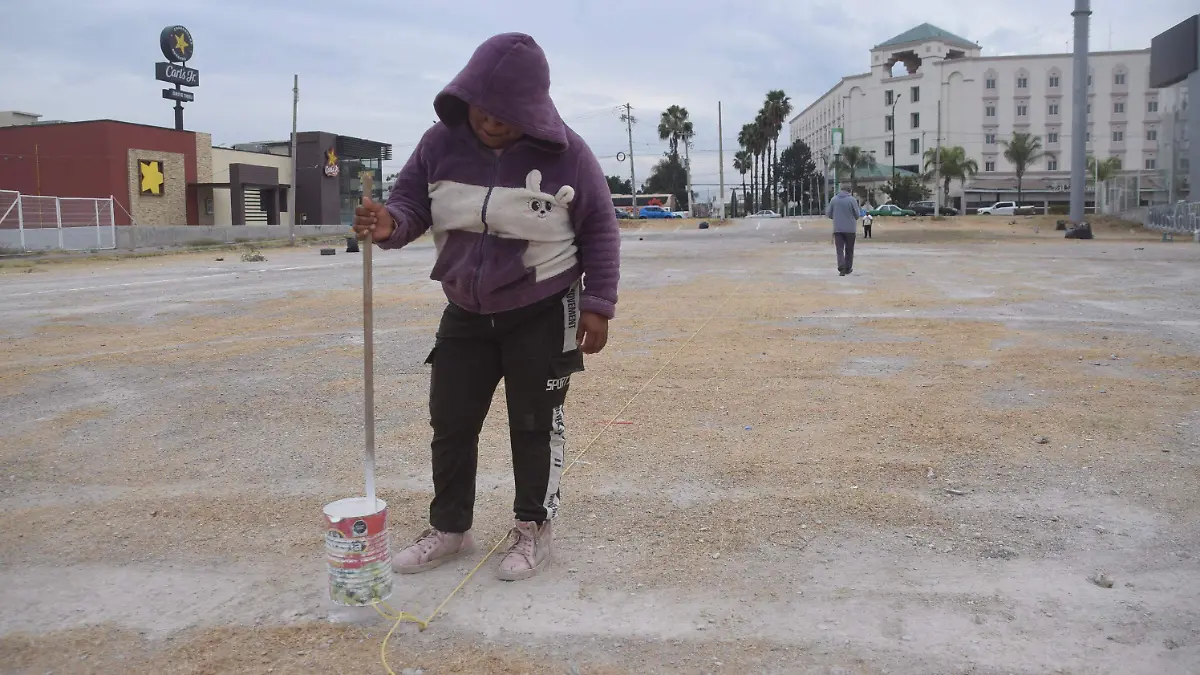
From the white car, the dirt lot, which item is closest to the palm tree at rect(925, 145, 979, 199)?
the white car

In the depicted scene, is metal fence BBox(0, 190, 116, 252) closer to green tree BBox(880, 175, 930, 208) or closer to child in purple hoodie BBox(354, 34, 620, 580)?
child in purple hoodie BBox(354, 34, 620, 580)

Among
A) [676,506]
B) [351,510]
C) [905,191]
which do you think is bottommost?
[676,506]

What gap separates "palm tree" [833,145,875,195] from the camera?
9850cm

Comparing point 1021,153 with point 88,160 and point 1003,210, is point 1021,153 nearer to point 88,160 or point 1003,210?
point 1003,210

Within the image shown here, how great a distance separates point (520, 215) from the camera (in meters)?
3.06

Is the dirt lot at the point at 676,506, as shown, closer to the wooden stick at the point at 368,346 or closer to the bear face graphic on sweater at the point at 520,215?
the wooden stick at the point at 368,346

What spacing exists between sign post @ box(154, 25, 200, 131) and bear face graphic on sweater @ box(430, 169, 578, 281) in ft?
165

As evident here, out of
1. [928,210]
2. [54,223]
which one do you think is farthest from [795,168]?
[54,223]

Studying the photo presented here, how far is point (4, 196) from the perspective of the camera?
2830cm

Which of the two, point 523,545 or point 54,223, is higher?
point 54,223

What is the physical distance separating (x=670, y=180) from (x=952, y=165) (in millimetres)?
37641

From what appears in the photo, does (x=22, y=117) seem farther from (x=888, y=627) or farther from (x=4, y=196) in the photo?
(x=888, y=627)

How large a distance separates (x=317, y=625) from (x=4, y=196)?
30.9 meters

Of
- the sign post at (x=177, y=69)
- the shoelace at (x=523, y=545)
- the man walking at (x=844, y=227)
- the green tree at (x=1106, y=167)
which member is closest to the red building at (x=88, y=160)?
the sign post at (x=177, y=69)
